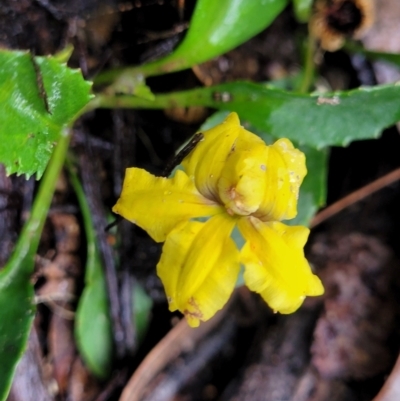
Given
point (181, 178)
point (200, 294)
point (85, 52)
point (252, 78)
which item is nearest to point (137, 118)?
point (85, 52)

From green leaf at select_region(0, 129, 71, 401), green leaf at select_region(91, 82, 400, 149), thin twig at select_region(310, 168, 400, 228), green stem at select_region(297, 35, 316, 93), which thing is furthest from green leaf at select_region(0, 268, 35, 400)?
green stem at select_region(297, 35, 316, 93)

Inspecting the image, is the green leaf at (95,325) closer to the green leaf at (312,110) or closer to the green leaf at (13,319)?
the green leaf at (13,319)

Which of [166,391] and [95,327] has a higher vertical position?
[95,327]

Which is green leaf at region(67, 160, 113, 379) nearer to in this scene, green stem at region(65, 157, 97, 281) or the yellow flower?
green stem at region(65, 157, 97, 281)

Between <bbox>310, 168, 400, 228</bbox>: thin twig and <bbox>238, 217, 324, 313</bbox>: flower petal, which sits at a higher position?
<bbox>238, 217, 324, 313</bbox>: flower petal

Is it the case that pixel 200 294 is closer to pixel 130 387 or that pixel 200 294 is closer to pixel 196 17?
pixel 130 387

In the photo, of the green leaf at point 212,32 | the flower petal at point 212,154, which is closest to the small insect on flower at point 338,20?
the green leaf at point 212,32

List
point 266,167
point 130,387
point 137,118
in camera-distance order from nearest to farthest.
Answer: point 266,167, point 130,387, point 137,118
